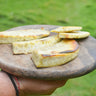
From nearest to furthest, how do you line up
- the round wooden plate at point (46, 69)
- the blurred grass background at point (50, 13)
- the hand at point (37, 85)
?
the round wooden plate at point (46, 69)
the hand at point (37, 85)
the blurred grass background at point (50, 13)

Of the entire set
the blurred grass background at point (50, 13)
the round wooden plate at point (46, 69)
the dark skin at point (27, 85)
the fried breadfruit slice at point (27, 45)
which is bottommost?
the blurred grass background at point (50, 13)

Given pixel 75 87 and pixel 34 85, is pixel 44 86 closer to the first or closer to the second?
pixel 34 85

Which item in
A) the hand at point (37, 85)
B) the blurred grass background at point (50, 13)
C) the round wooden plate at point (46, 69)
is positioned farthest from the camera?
the blurred grass background at point (50, 13)

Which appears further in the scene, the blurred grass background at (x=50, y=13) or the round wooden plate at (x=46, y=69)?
the blurred grass background at (x=50, y=13)

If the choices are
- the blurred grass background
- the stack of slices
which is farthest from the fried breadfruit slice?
the blurred grass background

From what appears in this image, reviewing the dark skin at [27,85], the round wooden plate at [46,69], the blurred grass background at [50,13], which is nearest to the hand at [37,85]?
the dark skin at [27,85]

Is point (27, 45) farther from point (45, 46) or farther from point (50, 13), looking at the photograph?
point (50, 13)

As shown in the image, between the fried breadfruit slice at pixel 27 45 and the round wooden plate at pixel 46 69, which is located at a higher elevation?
the fried breadfruit slice at pixel 27 45

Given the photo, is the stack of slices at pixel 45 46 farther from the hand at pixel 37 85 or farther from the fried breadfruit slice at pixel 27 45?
the hand at pixel 37 85
